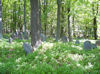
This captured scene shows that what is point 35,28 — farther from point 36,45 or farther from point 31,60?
point 31,60

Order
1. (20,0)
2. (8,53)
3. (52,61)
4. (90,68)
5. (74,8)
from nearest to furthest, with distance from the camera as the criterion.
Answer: (90,68) < (52,61) < (8,53) < (74,8) < (20,0)

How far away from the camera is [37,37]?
859 centimetres

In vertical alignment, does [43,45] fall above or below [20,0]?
below

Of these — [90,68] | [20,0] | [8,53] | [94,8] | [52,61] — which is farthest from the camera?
[20,0]

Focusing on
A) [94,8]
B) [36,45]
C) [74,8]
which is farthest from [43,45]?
[94,8]

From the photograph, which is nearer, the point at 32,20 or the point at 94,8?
the point at 32,20

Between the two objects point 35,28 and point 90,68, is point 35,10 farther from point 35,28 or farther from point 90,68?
point 90,68

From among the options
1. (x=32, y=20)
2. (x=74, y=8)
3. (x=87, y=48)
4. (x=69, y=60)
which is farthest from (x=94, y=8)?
(x=69, y=60)

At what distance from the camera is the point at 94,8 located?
2145cm

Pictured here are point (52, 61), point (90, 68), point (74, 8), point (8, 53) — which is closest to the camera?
point (90, 68)

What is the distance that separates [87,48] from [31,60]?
181 inches

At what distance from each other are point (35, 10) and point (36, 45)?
2.65m

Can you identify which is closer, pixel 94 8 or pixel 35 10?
pixel 35 10

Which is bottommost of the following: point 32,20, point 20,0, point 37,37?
point 37,37
